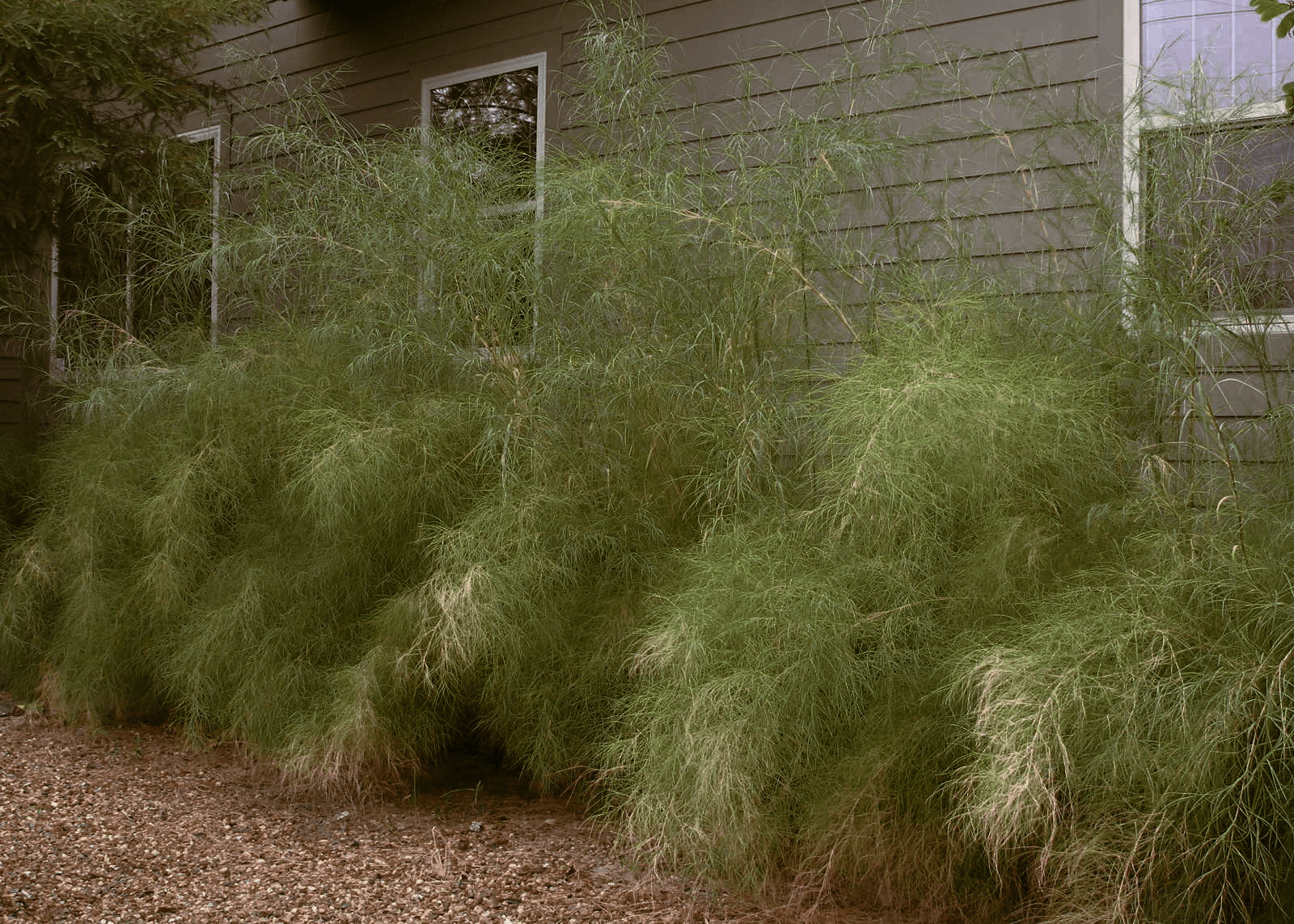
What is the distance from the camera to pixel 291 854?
9.84 feet

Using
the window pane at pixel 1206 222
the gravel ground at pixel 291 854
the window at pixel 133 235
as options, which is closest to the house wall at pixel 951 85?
the window pane at pixel 1206 222

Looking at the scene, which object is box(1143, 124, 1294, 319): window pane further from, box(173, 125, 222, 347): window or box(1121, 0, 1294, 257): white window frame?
box(173, 125, 222, 347): window

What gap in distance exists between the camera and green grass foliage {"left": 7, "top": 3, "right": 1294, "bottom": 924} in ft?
7.27

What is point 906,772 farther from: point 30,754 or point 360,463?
point 30,754

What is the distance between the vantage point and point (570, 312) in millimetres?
3564

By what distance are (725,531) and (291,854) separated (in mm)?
1428

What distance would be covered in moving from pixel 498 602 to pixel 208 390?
1540 mm

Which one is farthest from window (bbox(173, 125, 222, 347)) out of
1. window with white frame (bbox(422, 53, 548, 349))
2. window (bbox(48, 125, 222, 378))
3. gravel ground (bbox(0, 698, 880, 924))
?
gravel ground (bbox(0, 698, 880, 924))

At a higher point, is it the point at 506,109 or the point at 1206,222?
the point at 506,109

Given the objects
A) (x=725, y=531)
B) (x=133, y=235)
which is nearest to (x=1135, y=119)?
(x=725, y=531)

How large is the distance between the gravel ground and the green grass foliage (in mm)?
130

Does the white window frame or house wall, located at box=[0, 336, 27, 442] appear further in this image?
house wall, located at box=[0, 336, 27, 442]

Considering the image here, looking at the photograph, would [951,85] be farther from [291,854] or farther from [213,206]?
[291,854]

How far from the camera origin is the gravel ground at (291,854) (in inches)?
104
